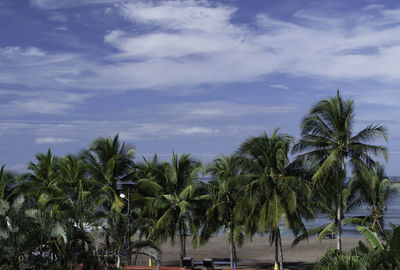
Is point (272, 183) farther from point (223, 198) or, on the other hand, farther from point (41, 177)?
point (41, 177)

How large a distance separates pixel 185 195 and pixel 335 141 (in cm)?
1079

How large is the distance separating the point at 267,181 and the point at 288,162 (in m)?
1.78

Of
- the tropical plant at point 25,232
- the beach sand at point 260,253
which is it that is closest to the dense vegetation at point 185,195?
the tropical plant at point 25,232


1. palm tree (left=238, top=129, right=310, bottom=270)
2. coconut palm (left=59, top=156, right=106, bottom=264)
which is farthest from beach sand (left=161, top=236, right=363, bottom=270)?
coconut palm (left=59, top=156, right=106, bottom=264)

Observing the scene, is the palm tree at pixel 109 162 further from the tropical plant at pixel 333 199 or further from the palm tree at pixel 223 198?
the tropical plant at pixel 333 199

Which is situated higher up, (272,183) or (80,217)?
(272,183)

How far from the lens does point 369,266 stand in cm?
1366

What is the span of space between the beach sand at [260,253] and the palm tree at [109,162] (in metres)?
9.69

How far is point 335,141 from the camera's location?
30656 mm

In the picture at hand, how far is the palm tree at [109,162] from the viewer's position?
121 ft

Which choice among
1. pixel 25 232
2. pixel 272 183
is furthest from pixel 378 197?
pixel 25 232

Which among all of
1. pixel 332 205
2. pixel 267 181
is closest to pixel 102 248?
pixel 267 181

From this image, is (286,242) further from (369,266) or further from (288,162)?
(369,266)

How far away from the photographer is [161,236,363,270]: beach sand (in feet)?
142
